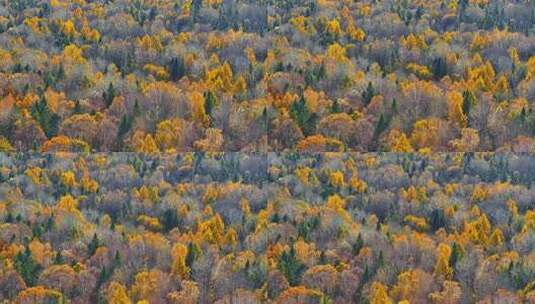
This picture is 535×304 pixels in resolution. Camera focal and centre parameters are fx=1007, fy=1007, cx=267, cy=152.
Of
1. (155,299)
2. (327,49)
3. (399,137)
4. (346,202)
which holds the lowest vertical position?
(155,299)

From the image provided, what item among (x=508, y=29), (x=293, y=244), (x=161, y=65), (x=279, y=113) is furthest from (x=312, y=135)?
(x=508, y=29)

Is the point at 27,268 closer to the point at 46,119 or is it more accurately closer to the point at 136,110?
the point at 46,119

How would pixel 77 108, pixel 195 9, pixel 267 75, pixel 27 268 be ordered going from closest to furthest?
pixel 27 268, pixel 77 108, pixel 267 75, pixel 195 9

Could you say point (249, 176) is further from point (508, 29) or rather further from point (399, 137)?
point (508, 29)

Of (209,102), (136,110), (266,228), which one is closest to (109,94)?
(136,110)

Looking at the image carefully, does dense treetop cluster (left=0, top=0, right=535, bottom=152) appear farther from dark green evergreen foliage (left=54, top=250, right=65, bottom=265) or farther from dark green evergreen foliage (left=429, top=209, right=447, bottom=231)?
dark green evergreen foliage (left=54, top=250, right=65, bottom=265)

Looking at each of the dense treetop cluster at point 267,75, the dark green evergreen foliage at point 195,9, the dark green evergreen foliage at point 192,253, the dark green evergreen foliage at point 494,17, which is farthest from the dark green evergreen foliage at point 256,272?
the dark green evergreen foliage at point 494,17

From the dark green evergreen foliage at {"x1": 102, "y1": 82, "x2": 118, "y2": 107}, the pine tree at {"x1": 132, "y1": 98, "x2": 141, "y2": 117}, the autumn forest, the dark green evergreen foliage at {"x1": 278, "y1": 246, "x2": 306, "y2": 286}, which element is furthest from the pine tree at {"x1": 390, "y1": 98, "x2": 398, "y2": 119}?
the dark green evergreen foliage at {"x1": 102, "y1": 82, "x2": 118, "y2": 107}
